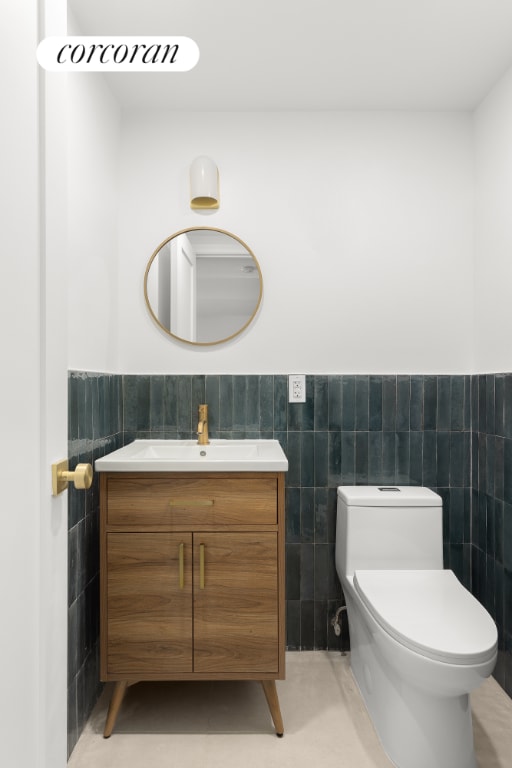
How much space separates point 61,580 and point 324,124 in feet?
7.33

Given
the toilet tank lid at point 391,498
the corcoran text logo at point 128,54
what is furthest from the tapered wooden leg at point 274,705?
the corcoran text logo at point 128,54

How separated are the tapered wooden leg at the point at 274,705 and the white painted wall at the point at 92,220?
4.19 feet

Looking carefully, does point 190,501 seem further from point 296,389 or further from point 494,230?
point 494,230

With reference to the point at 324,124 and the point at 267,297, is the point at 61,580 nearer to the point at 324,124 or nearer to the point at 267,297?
the point at 267,297

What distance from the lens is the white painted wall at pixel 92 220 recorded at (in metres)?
1.78

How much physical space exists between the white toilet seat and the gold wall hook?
1.15 m

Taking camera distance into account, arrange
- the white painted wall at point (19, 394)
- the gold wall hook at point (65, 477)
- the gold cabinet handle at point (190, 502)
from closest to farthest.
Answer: the white painted wall at point (19, 394) → the gold wall hook at point (65, 477) → the gold cabinet handle at point (190, 502)

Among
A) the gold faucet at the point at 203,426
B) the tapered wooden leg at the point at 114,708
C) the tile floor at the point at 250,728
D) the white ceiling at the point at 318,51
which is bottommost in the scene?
the tile floor at the point at 250,728

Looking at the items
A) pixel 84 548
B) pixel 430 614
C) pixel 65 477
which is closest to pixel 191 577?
pixel 84 548

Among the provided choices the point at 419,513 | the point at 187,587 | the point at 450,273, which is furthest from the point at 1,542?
the point at 450,273

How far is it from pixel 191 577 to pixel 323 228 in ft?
5.20

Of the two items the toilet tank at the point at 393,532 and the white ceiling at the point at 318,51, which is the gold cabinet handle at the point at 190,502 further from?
the white ceiling at the point at 318,51

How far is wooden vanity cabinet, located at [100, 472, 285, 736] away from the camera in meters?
1.77

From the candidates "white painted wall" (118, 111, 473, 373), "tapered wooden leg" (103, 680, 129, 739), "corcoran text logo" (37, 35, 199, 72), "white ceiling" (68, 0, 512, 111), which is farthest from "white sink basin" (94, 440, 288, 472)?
"white ceiling" (68, 0, 512, 111)
